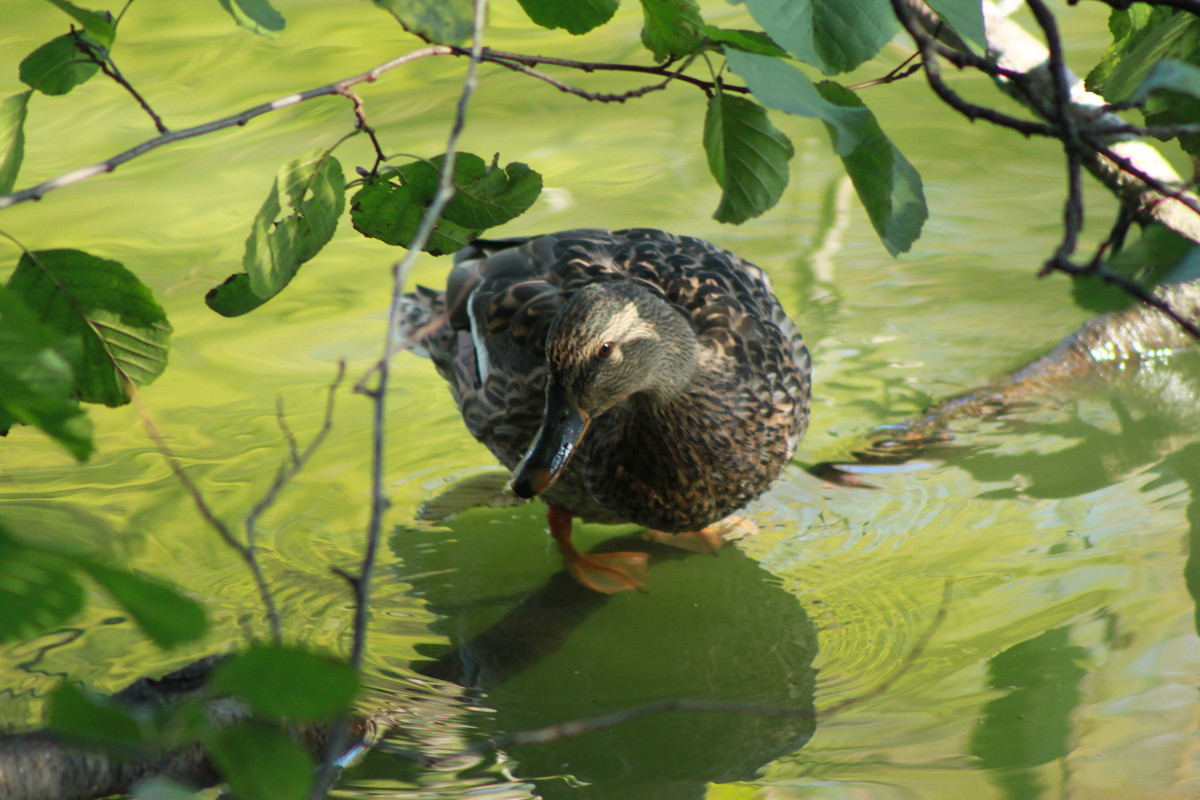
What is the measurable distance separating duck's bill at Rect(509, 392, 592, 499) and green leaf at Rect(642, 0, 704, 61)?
1.45 metres

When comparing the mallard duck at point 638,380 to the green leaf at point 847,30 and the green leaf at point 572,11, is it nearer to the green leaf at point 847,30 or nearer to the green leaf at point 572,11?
the green leaf at point 572,11

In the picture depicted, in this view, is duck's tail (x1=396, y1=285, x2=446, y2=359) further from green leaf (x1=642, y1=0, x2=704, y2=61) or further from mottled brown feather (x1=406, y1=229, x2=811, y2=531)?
green leaf (x1=642, y1=0, x2=704, y2=61)

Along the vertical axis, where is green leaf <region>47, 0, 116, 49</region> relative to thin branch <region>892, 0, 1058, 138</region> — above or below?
above

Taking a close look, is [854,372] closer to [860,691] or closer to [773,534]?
[773,534]

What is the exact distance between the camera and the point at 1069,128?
1092mm

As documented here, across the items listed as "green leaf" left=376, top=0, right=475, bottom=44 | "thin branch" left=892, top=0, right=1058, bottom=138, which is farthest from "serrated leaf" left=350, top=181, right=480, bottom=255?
"thin branch" left=892, top=0, right=1058, bottom=138

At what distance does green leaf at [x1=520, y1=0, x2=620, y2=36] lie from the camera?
1.49m

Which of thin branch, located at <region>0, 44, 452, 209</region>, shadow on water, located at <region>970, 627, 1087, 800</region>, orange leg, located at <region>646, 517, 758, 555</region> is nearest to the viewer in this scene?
thin branch, located at <region>0, 44, 452, 209</region>

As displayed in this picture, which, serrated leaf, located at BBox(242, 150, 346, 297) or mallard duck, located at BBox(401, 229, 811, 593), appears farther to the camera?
mallard duck, located at BBox(401, 229, 811, 593)

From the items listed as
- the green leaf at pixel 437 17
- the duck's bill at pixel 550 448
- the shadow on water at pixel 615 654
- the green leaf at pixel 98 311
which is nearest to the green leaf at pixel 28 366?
the green leaf at pixel 98 311

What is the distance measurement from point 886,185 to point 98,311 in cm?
100

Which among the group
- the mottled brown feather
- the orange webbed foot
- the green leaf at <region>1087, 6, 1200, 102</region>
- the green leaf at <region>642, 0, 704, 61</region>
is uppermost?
the green leaf at <region>642, 0, 704, 61</region>

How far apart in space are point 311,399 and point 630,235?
62.5 inches

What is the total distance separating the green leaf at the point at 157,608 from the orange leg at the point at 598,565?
286 cm
